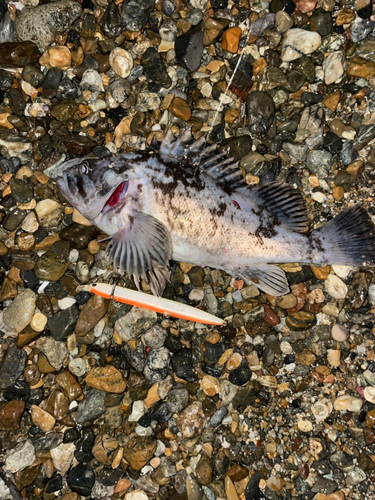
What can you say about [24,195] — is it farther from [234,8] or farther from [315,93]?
[315,93]

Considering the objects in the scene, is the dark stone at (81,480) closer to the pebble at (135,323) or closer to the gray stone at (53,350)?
the gray stone at (53,350)

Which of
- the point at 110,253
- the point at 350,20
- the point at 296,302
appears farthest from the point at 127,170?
the point at 350,20

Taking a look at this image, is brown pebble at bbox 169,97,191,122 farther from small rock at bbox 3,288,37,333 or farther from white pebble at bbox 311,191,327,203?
small rock at bbox 3,288,37,333

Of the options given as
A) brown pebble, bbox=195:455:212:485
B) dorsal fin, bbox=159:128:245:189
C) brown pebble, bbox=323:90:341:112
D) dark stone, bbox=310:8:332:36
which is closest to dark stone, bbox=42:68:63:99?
dorsal fin, bbox=159:128:245:189

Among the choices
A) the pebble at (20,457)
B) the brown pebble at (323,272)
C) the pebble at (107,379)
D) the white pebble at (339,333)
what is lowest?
the pebble at (20,457)

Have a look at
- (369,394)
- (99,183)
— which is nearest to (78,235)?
(99,183)

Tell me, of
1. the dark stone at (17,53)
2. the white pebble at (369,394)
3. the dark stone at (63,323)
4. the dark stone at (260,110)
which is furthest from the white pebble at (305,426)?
the dark stone at (17,53)
